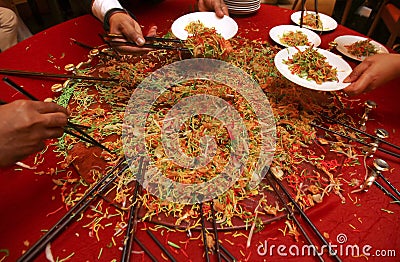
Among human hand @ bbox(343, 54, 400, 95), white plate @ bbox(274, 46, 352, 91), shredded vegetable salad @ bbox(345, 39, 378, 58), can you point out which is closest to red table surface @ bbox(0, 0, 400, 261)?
human hand @ bbox(343, 54, 400, 95)

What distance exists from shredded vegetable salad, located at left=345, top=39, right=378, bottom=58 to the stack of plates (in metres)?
1.32

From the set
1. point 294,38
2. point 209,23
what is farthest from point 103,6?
point 294,38

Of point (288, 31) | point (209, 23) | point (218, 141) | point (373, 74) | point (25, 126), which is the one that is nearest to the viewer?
point (25, 126)

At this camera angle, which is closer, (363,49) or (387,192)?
(387,192)

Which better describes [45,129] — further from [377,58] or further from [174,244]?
[377,58]

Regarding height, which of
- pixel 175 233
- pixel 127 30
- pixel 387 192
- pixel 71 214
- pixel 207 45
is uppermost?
pixel 127 30

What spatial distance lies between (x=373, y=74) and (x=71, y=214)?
237 centimetres

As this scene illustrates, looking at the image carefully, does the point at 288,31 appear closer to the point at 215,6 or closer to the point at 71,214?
the point at 215,6

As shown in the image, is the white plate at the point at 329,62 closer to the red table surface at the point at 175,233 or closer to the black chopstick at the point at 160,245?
the red table surface at the point at 175,233

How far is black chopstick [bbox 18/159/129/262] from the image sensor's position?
1436 millimetres

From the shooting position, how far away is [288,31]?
10.6 feet

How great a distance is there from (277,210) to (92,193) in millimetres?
1149

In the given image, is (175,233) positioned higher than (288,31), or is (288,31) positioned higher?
(288,31)

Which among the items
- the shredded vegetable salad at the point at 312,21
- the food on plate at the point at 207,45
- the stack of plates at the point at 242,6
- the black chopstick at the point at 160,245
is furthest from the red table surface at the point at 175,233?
the stack of plates at the point at 242,6
